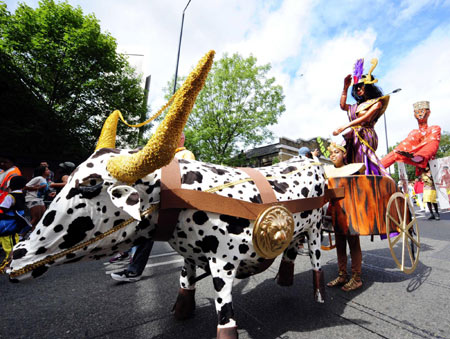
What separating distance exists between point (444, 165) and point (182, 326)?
16.9 feet

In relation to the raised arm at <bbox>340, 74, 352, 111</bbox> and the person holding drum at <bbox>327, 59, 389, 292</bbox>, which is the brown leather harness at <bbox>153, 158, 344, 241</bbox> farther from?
the raised arm at <bbox>340, 74, 352, 111</bbox>

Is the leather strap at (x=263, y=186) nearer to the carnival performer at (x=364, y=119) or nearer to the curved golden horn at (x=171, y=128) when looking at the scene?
the curved golden horn at (x=171, y=128)

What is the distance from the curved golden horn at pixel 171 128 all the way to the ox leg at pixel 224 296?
30.1 inches

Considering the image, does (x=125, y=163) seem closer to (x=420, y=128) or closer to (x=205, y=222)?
(x=205, y=222)

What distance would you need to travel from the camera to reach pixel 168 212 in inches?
54.4

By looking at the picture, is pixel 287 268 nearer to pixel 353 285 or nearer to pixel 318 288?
pixel 318 288

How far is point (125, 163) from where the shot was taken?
47.3 inches

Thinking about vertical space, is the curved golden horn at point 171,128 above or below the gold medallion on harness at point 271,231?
above

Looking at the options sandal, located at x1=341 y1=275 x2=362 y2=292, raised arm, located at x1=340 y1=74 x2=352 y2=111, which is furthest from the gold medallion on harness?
raised arm, located at x1=340 y1=74 x2=352 y2=111

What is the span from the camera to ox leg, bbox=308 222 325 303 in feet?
6.67

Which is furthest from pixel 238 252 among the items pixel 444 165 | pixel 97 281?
pixel 444 165

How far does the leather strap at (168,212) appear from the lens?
138 cm

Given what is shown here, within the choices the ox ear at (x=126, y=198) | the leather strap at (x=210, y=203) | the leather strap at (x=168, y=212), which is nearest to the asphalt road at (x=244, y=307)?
the leather strap at (x=168, y=212)

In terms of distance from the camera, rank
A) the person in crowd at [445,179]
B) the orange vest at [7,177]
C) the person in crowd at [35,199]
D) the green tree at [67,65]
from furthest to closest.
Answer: the green tree at [67,65] < the person in crowd at [35,199] < the person in crowd at [445,179] < the orange vest at [7,177]
